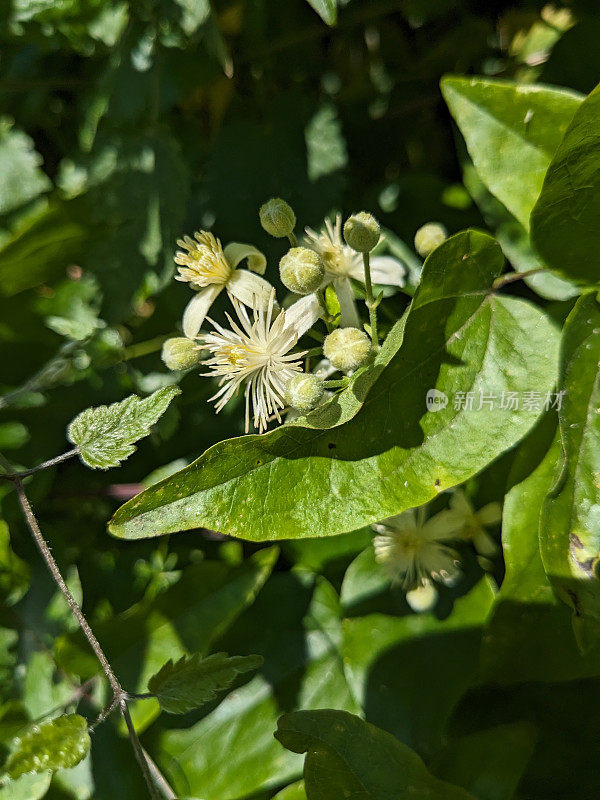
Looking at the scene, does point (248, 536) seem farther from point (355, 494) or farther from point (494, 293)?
point (494, 293)

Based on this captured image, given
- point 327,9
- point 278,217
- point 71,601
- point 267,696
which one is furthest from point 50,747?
point 327,9

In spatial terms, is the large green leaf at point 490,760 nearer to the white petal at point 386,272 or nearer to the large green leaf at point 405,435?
the large green leaf at point 405,435

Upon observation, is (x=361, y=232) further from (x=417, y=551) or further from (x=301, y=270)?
(x=417, y=551)

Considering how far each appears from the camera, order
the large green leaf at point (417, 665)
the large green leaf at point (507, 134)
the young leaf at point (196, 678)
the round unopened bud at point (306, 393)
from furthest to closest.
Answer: the large green leaf at point (417, 665)
the large green leaf at point (507, 134)
the young leaf at point (196, 678)
the round unopened bud at point (306, 393)

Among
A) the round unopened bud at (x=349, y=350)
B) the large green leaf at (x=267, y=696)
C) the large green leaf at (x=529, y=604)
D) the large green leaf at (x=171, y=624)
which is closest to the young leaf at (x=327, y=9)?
the round unopened bud at (x=349, y=350)

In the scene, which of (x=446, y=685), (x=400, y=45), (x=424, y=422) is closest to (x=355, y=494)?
(x=424, y=422)

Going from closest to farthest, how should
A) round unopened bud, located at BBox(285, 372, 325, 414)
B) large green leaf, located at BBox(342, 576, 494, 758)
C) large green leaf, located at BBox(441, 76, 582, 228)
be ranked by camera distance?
round unopened bud, located at BBox(285, 372, 325, 414)
large green leaf, located at BBox(441, 76, 582, 228)
large green leaf, located at BBox(342, 576, 494, 758)

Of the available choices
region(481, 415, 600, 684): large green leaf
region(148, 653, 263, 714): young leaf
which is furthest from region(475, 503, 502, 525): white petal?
region(148, 653, 263, 714): young leaf

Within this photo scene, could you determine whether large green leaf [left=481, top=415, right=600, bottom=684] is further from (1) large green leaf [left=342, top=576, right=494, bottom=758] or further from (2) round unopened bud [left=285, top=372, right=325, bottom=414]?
(2) round unopened bud [left=285, top=372, right=325, bottom=414]
